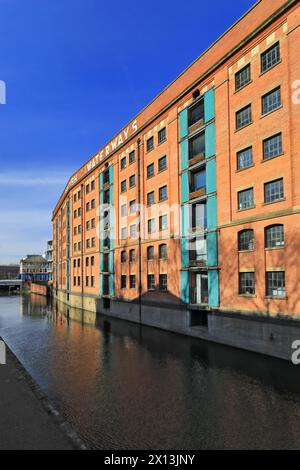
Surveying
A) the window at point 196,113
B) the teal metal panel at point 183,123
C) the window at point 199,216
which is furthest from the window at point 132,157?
the window at point 199,216

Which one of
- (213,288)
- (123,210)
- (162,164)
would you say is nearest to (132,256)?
(123,210)

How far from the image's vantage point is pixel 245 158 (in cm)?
2481

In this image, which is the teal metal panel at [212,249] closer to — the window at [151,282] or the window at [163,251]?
the window at [163,251]

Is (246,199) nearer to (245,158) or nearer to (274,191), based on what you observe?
(274,191)

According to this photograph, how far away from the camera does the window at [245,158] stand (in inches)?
959

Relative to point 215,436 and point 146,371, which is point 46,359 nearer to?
point 146,371

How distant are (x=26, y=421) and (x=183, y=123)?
88.0 feet

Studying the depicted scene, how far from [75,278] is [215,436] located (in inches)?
2064

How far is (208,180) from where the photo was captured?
91.8 ft

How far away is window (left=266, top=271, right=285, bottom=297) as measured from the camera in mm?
21250

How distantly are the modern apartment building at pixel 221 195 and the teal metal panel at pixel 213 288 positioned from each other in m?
0.11

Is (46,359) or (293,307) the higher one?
(293,307)

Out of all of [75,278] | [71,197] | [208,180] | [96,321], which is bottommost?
[96,321]

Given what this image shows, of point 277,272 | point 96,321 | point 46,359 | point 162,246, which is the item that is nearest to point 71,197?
point 96,321
